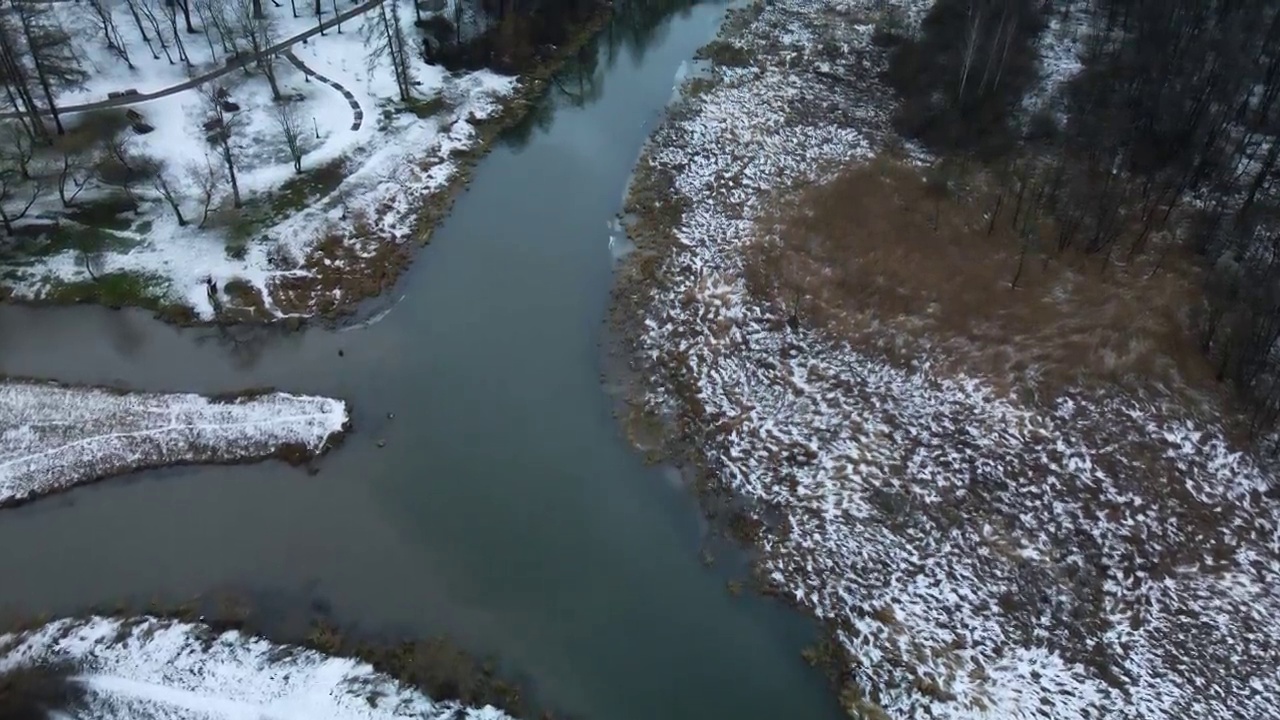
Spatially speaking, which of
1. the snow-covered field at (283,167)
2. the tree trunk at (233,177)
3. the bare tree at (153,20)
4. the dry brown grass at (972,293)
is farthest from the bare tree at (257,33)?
the dry brown grass at (972,293)

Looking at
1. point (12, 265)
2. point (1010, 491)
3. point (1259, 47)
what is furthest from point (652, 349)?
point (1259, 47)

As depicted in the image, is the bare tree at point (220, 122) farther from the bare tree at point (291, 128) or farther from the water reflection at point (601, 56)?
the water reflection at point (601, 56)

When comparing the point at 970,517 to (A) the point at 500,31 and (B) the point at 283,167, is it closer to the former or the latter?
(B) the point at 283,167

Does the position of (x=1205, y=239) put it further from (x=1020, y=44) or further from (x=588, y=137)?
(x=588, y=137)

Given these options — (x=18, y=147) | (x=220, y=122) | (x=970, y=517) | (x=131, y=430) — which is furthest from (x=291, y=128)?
(x=970, y=517)

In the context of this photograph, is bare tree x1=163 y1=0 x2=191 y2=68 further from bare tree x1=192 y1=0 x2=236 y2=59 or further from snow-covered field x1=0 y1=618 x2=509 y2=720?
snow-covered field x1=0 y1=618 x2=509 y2=720

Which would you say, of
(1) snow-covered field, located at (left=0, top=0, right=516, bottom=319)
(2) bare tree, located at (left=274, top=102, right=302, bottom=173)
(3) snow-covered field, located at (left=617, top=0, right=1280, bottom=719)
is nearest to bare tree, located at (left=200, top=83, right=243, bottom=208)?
(1) snow-covered field, located at (left=0, top=0, right=516, bottom=319)
